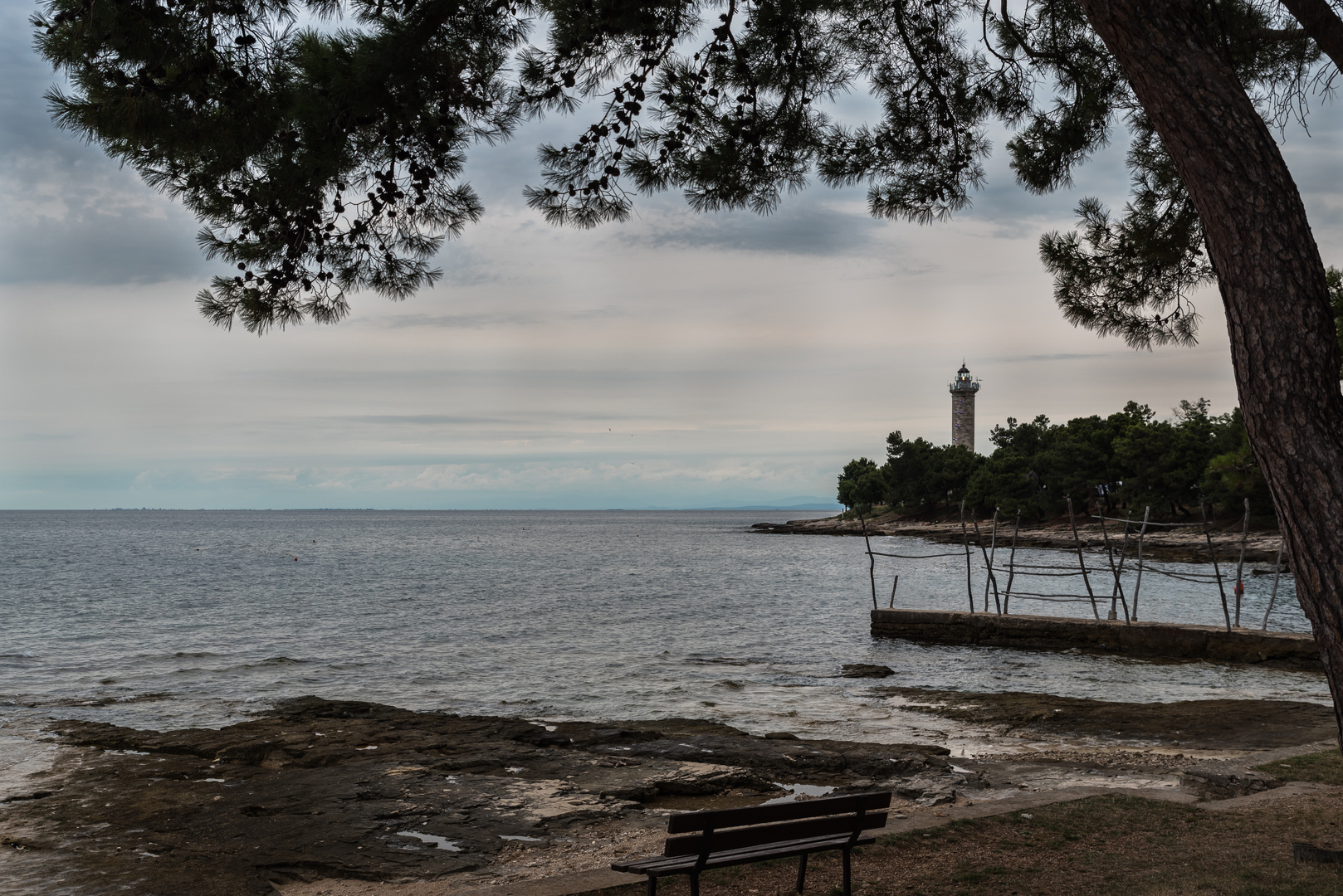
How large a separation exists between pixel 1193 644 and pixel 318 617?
920 inches

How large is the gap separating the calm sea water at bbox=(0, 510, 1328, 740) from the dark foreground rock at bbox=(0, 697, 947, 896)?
201 cm

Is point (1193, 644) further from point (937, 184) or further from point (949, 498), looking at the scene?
point (949, 498)

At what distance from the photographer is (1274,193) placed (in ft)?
11.3

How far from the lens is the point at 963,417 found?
301 ft

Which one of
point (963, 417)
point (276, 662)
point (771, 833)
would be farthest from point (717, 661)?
point (963, 417)

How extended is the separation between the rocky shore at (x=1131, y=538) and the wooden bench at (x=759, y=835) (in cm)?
2188

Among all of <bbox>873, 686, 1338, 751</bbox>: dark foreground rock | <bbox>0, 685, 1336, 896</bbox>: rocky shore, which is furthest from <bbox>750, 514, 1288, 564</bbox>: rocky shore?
<bbox>0, 685, 1336, 896</bbox>: rocky shore

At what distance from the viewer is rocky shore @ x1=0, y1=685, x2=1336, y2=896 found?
651 centimetres

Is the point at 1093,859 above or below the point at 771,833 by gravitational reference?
below

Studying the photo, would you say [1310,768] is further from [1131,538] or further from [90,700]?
[1131,538]

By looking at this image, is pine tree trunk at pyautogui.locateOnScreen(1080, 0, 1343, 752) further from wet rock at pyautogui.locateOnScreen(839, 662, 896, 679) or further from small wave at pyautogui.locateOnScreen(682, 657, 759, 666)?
small wave at pyautogui.locateOnScreen(682, 657, 759, 666)

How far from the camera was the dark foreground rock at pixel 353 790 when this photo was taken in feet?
21.3

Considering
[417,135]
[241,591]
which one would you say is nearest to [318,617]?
[241,591]

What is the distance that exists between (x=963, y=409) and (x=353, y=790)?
89405 millimetres
